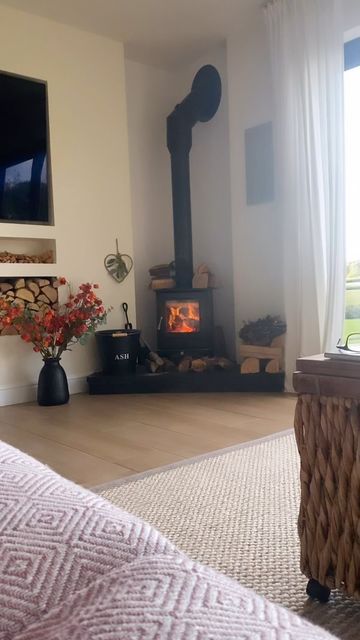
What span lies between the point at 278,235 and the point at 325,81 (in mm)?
1042

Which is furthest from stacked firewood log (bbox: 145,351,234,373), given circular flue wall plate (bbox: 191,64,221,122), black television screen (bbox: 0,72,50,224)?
circular flue wall plate (bbox: 191,64,221,122)

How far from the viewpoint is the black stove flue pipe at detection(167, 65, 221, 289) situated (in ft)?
14.0

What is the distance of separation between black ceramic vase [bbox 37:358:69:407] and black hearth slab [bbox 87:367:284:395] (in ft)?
1.08

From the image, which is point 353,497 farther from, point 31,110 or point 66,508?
point 31,110

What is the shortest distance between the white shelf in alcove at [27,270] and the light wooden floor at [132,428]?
0.85 m

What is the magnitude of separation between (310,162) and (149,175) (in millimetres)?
1629

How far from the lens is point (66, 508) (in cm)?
58

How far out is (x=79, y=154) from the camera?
3.91m

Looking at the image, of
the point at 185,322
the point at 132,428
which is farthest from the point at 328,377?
the point at 185,322

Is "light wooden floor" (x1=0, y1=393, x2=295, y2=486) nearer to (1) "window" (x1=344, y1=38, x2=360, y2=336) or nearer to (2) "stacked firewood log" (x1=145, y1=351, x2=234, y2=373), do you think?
(2) "stacked firewood log" (x1=145, y1=351, x2=234, y2=373)

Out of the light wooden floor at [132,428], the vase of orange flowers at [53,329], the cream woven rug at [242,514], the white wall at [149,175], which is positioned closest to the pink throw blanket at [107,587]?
the cream woven rug at [242,514]

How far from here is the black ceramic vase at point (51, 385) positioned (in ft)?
11.6

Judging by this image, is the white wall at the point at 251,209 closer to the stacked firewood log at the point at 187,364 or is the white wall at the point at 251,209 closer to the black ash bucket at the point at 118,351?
the stacked firewood log at the point at 187,364

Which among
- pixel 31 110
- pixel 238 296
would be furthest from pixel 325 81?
pixel 31 110
